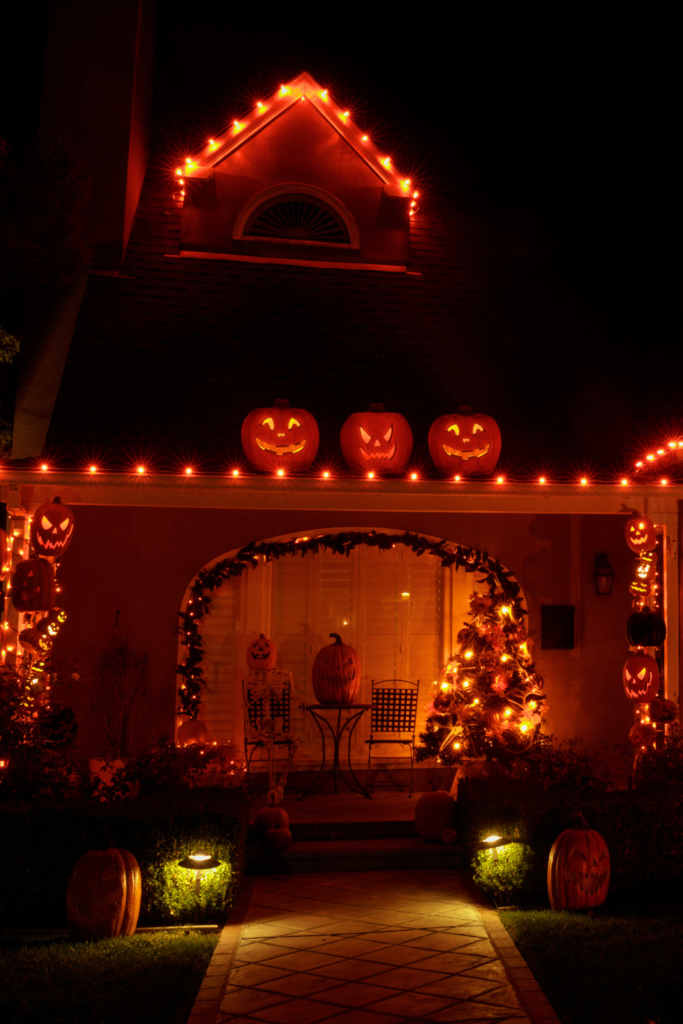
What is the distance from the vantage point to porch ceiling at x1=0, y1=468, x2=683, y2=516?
25.5ft

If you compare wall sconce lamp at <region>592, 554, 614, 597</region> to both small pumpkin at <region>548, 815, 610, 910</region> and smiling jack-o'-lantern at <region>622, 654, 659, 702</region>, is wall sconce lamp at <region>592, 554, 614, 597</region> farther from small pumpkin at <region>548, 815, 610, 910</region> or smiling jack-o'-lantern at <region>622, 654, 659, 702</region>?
small pumpkin at <region>548, 815, 610, 910</region>

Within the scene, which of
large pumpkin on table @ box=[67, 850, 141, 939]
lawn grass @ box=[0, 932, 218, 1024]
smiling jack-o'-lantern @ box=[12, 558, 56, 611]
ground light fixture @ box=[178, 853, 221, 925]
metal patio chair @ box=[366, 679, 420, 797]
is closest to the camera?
lawn grass @ box=[0, 932, 218, 1024]

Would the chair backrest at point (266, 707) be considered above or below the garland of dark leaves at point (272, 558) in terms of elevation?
below

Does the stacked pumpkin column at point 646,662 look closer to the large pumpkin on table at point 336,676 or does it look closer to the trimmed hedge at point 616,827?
the trimmed hedge at point 616,827

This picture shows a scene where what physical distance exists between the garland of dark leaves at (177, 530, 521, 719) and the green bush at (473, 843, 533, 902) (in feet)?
11.3

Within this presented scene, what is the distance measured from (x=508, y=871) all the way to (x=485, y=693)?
2.66 metres

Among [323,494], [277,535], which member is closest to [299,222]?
[277,535]

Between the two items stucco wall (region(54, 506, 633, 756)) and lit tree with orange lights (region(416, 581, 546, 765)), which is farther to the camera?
stucco wall (region(54, 506, 633, 756))

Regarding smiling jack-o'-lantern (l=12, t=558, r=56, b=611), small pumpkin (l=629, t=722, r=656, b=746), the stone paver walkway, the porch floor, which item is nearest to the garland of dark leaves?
the porch floor

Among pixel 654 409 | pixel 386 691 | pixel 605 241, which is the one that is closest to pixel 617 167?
pixel 605 241

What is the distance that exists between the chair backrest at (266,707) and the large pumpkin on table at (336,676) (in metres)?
0.50

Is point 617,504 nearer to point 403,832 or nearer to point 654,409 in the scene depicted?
point 654,409

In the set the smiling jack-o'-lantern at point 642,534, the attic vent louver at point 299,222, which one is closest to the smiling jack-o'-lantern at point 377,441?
the smiling jack-o'-lantern at point 642,534

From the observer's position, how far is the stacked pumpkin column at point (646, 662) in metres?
8.11
